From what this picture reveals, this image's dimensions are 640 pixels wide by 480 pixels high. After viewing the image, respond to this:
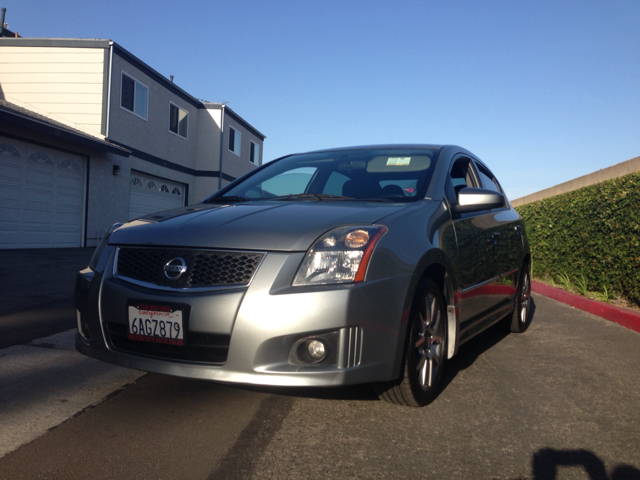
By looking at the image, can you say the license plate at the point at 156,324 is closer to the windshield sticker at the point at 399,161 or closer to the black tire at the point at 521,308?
the windshield sticker at the point at 399,161

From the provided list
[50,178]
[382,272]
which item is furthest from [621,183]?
[50,178]

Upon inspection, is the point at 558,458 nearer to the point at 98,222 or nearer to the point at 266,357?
the point at 266,357

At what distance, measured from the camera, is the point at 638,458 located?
8.17 ft

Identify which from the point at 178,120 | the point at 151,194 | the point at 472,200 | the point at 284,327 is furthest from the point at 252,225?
the point at 178,120

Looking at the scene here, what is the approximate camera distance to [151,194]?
1870 centimetres

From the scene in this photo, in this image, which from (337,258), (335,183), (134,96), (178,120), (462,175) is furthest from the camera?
(178,120)

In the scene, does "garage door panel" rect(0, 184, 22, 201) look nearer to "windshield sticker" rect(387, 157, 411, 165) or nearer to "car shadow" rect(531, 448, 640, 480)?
"windshield sticker" rect(387, 157, 411, 165)

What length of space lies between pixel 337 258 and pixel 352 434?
0.87m

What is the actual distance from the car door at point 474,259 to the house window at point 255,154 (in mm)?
24113

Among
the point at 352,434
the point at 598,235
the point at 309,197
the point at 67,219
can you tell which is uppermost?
the point at 309,197

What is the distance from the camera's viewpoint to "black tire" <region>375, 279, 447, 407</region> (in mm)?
2830

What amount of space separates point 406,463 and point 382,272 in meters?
0.84

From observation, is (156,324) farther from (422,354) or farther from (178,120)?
(178,120)

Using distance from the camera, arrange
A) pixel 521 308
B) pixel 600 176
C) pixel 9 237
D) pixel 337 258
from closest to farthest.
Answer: pixel 337 258
pixel 521 308
pixel 600 176
pixel 9 237
